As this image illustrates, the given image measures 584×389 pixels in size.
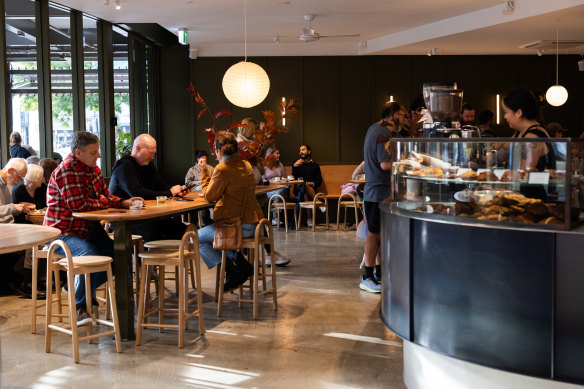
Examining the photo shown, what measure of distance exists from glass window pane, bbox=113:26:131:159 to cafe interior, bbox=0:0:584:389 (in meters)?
0.04

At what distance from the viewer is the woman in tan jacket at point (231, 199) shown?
578cm

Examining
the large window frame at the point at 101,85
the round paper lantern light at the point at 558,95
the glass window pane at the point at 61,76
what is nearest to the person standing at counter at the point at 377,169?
the large window frame at the point at 101,85

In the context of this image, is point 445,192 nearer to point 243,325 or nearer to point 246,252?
point 243,325

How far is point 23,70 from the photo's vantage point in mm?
7527

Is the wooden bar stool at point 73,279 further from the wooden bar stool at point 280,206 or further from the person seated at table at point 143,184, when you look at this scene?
the wooden bar stool at point 280,206

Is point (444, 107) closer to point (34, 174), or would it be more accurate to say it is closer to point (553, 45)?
point (34, 174)

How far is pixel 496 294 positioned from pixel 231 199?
2.93m

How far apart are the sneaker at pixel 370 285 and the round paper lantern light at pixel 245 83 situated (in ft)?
8.23

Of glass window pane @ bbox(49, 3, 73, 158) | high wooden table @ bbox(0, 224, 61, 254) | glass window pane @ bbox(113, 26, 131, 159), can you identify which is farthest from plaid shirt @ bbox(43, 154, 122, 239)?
glass window pane @ bbox(113, 26, 131, 159)

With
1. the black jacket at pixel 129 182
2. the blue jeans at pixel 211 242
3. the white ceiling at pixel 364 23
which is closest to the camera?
the blue jeans at pixel 211 242

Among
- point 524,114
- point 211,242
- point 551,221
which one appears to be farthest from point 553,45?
point 551,221

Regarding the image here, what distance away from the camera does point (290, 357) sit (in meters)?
4.66

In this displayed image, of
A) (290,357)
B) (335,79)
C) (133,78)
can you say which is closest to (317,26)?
(335,79)

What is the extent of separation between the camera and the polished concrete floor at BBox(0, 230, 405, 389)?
167 inches
